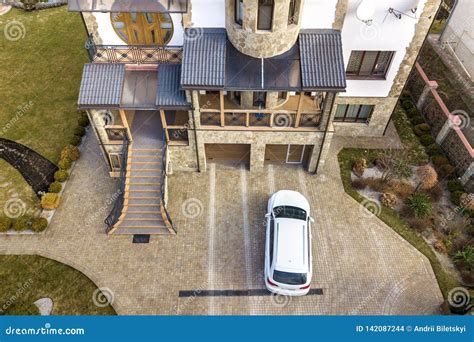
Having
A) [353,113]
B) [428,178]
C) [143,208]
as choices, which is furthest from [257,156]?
[428,178]

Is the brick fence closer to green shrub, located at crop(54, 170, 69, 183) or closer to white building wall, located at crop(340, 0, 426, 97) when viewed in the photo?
white building wall, located at crop(340, 0, 426, 97)

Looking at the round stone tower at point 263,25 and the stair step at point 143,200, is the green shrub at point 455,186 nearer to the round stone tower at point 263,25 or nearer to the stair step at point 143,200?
the round stone tower at point 263,25

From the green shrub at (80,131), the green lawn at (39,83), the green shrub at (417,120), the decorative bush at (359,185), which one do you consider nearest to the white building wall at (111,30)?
the green shrub at (80,131)

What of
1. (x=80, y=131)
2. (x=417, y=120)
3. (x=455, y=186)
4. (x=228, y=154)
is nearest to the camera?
(x=455, y=186)

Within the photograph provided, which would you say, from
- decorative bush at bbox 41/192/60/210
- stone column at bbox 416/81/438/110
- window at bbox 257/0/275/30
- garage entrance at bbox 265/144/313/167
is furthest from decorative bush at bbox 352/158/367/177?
decorative bush at bbox 41/192/60/210

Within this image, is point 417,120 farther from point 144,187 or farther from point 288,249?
point 144,187

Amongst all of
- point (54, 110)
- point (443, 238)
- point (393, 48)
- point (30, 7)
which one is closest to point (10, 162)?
point (54, 110)
